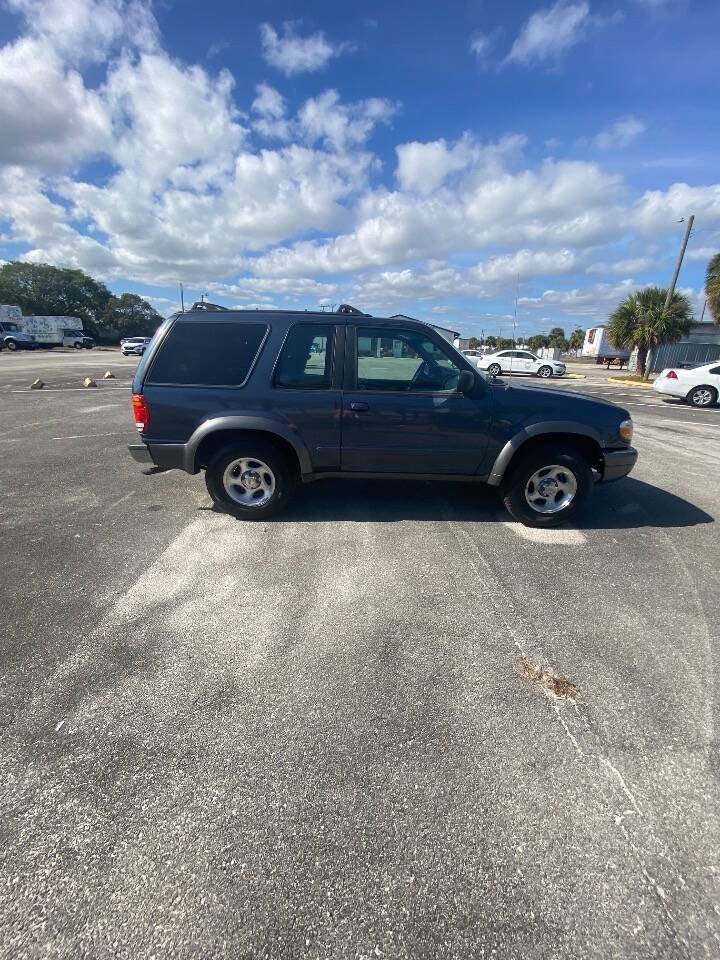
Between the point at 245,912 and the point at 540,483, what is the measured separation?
378 cm

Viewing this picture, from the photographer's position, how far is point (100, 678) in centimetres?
234

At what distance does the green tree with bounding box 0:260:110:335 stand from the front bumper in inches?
3308

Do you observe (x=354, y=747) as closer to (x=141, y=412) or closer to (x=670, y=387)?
(x=141, y=412)

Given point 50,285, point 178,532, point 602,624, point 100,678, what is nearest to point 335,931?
point 100,678

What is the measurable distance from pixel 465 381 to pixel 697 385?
1456 centimetres

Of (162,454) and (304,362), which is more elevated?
(304,362)

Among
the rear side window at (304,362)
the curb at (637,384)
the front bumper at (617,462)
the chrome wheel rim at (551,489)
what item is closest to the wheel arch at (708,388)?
the curb at (637,384)

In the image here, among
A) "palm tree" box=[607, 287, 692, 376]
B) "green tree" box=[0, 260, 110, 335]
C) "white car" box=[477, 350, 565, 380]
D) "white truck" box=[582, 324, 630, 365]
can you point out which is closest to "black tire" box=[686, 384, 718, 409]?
"palm tree" box=[607, 287, 692, 376]

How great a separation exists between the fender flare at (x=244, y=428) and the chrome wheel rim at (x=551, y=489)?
85.0 inches

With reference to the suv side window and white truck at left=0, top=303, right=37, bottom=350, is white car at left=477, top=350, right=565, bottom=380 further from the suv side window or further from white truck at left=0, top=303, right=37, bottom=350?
white truck at left=0, top=303, right=37, bottom=350

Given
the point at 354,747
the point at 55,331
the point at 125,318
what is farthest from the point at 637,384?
the point at 125,318

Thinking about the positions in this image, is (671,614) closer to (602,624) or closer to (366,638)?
(602,624)

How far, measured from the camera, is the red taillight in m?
4.07

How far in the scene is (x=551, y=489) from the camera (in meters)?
4.30
